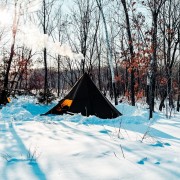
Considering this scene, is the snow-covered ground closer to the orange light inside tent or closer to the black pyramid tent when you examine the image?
the black pyramid tent

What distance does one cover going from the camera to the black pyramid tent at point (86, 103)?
34.9 ft

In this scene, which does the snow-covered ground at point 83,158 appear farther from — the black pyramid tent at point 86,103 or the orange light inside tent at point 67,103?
the orange light inside tent at point 67,103

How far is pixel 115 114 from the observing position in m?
10.8

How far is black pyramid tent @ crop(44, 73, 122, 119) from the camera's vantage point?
10648 mm

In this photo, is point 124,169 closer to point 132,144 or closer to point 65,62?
point 132,144

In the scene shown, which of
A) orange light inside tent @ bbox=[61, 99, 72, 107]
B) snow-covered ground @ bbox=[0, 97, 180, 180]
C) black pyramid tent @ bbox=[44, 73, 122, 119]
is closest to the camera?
snow-covered ground @ bbox=[0, 97, 180, 180]

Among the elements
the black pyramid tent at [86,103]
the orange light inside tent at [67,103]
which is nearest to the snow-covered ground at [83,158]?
the black pyramid tent at [86,103]

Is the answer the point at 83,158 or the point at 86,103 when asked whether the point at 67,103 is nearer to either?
the point at 86,103

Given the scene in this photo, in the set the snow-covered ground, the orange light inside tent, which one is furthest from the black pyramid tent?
the snow-covered ground

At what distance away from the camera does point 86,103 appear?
35.5ft

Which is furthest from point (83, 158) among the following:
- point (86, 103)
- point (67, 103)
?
point (67, 103)

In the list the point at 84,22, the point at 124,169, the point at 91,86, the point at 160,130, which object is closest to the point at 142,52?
the point at 91,86

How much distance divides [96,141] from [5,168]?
185cm

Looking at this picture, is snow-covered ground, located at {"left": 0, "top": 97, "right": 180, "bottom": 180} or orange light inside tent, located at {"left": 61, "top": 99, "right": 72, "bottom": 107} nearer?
snow-covered ground, located at {"left": 0, "top": 97, "right": 180, "bottom": 180}
